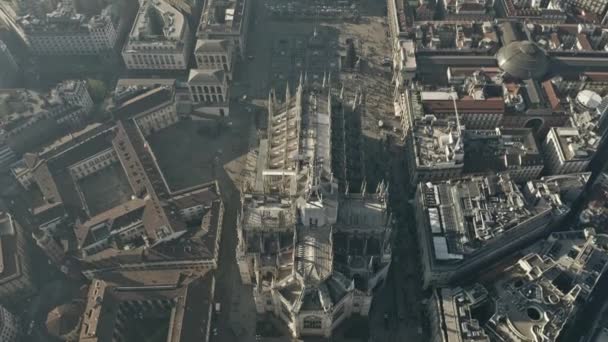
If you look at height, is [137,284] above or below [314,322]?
above

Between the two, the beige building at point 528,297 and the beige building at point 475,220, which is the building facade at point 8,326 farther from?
the beige building at point 475,220

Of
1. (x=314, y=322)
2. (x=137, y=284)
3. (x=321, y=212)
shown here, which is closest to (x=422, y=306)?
(x=314, y=322)

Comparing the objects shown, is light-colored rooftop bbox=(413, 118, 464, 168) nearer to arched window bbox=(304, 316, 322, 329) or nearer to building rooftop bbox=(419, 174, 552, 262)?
building rooftop bbox=(419, 174, 552, 262)

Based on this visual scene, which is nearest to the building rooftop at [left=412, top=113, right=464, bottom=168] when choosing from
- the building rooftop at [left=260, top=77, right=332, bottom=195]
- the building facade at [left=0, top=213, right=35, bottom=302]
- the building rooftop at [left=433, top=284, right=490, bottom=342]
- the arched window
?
the building rooftop at [left=260, top=77, right=332, bottom=195]

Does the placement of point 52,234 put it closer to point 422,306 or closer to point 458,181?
point 422,306

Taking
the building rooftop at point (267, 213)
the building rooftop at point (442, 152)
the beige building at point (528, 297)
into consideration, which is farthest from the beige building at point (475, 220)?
the building rooftop at point (267, 213)

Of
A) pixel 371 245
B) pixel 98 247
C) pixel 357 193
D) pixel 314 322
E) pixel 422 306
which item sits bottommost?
pixel 422 306

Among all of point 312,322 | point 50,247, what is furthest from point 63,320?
point 312,322

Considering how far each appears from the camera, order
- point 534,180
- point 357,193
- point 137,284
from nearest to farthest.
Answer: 1. point 137,284
2. point 357,193
3. point 534,180
